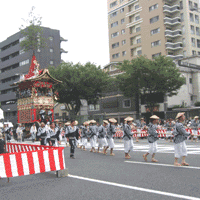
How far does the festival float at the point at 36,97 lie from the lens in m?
24.0

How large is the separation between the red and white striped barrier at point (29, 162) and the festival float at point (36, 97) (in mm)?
16347

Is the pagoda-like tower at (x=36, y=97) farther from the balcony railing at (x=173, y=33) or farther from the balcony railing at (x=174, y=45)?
the balcony railing at (x=173, y=33)

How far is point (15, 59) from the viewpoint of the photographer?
62094mm

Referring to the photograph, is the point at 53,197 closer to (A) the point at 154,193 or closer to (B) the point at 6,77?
(A) the point at 154,193

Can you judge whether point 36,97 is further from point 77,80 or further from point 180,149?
point 180,149

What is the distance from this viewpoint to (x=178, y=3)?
52.2 metres

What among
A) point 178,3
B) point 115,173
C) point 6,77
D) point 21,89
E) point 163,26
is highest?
point 178,3

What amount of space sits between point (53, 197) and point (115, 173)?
2.70 metres

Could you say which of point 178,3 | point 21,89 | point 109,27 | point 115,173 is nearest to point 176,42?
point 178,3

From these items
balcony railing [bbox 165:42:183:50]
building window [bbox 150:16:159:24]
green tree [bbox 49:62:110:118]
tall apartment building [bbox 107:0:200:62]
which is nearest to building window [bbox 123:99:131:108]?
green tree [bbox 49:62:110:118]

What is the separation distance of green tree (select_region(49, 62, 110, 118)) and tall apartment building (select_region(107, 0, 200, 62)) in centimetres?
1905

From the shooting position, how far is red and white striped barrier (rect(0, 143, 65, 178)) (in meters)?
6.69

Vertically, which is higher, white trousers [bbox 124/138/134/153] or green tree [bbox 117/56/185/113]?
green tree [bbox 117/56/185/113]

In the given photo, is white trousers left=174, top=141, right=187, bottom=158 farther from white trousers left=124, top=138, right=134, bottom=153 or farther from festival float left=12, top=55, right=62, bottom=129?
festival float left=12, top=55, right=62, bottom=129
